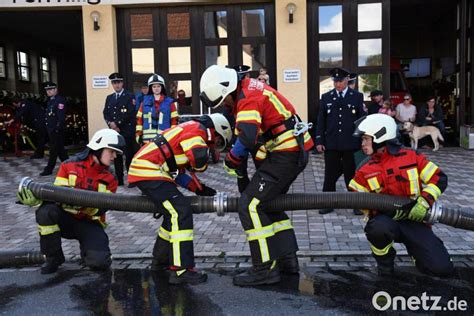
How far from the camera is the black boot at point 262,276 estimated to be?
418 centimetres

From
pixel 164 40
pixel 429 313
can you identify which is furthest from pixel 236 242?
pixel 164 40

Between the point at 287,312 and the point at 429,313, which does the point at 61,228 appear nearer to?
the point at 287,312

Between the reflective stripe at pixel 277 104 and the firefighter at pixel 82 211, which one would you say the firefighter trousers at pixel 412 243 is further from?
the firefighter at pixel 82 211

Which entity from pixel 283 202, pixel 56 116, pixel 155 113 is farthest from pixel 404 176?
pixel 56 116

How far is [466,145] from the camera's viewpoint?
13.0 metres

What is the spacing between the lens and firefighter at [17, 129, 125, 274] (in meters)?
4.57

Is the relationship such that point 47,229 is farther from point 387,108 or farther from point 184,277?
point 387,108

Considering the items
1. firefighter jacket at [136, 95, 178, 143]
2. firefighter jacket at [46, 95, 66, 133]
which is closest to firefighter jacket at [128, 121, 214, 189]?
firefighter jacket at [136, 95, 178, 143]

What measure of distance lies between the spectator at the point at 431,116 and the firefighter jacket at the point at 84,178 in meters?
10.1

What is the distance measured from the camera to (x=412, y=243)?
4285mm

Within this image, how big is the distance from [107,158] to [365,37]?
31.5 ft

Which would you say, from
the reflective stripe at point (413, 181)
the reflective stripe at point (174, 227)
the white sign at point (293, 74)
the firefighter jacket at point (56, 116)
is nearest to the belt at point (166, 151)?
the reflective stripe at point (174, 227)

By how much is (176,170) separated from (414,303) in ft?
6.99

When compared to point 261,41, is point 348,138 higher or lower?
lower
